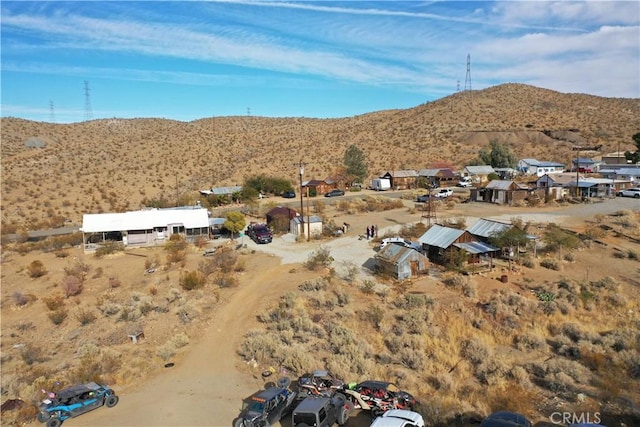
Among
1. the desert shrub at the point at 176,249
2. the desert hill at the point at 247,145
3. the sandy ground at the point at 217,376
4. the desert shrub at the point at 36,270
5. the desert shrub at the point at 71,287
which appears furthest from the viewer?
the desert hill at the point at 247,145

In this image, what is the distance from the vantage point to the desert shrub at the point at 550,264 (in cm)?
2707

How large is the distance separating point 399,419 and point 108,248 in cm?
2950

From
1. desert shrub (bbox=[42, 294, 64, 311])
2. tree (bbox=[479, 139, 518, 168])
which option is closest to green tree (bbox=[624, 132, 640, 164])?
tree (bbox=[479, 139, 518, 168])

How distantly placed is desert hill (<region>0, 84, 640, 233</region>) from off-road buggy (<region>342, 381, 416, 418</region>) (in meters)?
44.5

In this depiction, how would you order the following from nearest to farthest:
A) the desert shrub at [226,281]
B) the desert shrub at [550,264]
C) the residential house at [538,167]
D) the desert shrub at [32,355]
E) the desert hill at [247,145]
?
the desert shrub at [32,355] < the desert shrub at [226,281] < the desert shrub at [550,264] < the desert hill at [247,145] < the residential house at [538,167]

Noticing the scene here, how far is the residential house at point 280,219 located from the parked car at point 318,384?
85.6 ft

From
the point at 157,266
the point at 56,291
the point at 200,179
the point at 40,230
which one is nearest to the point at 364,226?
the point at 157,266

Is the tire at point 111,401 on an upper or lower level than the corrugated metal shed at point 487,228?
lower

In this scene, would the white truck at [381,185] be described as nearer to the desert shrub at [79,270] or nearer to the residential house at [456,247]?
the residential house at [456,247]

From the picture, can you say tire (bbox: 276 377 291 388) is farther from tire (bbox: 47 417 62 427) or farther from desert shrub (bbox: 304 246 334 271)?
desert shrub (bbox: 304 246 334 271)

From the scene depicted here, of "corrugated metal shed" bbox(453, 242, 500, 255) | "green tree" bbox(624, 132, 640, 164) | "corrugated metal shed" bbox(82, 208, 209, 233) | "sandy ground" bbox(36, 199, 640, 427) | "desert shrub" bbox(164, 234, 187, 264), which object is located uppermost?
"green tree" bbox(624, 132, 640, 164)

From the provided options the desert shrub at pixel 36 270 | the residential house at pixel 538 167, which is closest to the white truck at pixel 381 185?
the residential house at pixel 538 167

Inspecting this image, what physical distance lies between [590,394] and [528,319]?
6432 millimetres

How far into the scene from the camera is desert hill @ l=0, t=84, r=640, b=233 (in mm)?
64688
